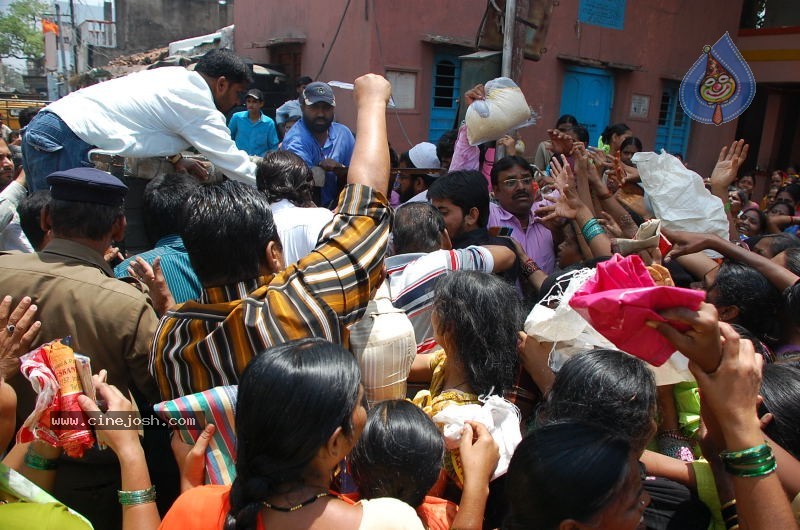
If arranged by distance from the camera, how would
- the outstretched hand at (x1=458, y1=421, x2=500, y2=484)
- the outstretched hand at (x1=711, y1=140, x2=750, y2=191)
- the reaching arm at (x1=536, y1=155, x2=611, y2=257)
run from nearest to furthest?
the outstretched hand at (x1=458, y1=421, x2=500, y2=484) < the reaching arm at (x1=536, y1=155, x2=611, y2=257) < the outstretched hand at (x1=711, y1=140, x2=750, y2=191)

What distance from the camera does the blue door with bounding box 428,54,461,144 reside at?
879cm

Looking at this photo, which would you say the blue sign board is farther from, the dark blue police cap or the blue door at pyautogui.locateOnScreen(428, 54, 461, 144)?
the dark blue police cap

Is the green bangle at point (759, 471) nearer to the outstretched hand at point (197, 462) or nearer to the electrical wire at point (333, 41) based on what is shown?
the outstretched hand at point (197, 462)

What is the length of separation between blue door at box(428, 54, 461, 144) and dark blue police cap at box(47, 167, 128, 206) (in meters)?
7.18

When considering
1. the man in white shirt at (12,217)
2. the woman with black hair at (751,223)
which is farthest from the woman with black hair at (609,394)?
the woman with black hair at (751,223)

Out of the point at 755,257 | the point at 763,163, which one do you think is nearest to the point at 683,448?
the point at 755,257

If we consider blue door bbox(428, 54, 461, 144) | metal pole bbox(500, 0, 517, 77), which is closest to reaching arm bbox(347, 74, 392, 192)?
metal pole bbox(500, 0, 517, 77)

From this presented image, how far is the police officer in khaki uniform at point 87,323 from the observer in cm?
178

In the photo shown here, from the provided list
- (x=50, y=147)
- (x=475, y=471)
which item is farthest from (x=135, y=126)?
(x=475, y=471)

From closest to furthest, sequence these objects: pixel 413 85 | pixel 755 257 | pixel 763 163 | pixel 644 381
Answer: pixel 644 381, pixel 755 257, pixel 413 85, pixel 763 163

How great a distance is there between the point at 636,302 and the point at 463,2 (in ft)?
27.3

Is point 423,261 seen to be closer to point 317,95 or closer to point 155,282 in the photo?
point 155,282

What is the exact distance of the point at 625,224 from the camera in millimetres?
3320

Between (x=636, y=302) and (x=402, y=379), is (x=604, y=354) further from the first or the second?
(x=402, y=379)
